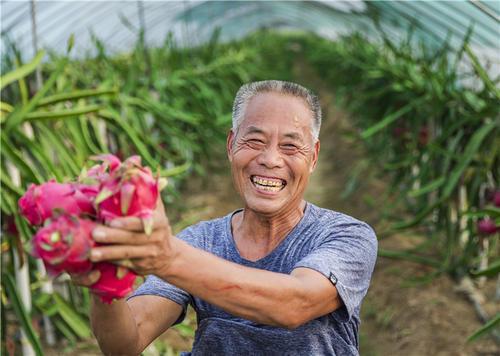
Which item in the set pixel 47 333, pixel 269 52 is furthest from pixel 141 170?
pixel 269 52

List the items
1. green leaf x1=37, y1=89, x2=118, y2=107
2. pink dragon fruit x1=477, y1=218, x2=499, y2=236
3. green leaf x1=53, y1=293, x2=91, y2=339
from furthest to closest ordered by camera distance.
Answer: pink dragon fruit x1=477, y1=218, x2=499, y2=236
green leaf x1=53, y1=293, x2=91, y2=339
green leaf x1=37, y1=89, x2=118, y2=107

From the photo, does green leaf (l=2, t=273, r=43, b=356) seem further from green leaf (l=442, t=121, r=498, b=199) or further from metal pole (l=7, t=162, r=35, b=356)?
green leaf (l=442, t=121, r=498, b=199)

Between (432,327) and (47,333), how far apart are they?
1494mm

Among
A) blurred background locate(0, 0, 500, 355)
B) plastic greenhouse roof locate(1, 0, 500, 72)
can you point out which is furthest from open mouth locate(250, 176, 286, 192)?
plastic greenhouse roof locate(1, 0, 500, 72)

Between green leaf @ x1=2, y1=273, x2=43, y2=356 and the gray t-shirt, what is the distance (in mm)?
628

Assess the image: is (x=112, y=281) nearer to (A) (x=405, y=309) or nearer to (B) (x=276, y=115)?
(B) (x=276, y=115)

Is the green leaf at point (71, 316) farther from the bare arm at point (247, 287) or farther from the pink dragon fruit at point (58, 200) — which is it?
the pink dragon fruit at point (58, 200)

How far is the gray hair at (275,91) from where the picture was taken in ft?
3.85

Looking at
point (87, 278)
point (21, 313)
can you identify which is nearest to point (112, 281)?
point (87, 278)

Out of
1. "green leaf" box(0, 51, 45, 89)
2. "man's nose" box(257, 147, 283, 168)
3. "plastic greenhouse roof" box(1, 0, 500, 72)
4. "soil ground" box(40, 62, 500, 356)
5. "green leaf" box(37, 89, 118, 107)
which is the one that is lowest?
"soil ground" box(40, 62, 500, 356)

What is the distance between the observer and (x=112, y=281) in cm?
78

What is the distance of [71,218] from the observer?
0.73 metres

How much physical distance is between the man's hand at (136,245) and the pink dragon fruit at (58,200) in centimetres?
4

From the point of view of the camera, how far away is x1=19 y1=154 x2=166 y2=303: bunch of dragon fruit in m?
0.72
